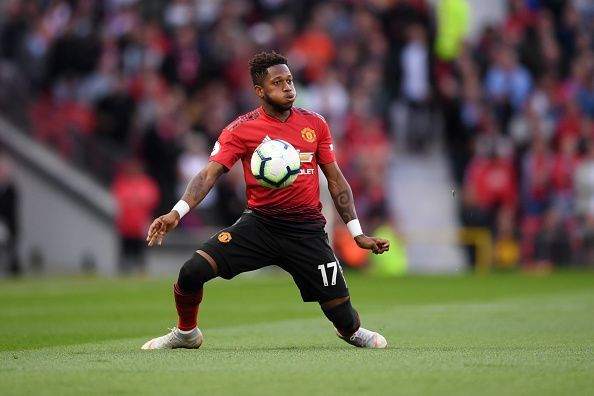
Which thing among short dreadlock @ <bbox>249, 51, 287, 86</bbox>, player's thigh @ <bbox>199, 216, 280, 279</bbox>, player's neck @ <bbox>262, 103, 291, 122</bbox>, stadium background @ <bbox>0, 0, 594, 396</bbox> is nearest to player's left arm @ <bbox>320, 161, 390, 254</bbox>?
player's neck @ <bbox>262, 103, 291, 122</bbox>

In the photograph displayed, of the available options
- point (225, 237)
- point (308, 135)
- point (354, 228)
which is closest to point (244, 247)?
point (225, 237)

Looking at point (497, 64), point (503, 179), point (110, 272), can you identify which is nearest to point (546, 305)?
point (503, 179)

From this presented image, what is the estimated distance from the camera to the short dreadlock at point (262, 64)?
10.8 meters

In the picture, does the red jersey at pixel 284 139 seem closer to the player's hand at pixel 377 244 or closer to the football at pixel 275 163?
the football at pixel 275 163

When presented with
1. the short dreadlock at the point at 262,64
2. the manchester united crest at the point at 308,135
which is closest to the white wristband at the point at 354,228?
the manchester united crest at the point at 308,135

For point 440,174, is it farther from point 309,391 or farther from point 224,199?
point 309,391

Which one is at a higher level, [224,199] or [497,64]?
[497,64]

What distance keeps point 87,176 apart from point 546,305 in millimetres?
13305

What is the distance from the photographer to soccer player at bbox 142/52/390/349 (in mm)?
10719

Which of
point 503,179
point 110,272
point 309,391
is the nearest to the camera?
point 309,391

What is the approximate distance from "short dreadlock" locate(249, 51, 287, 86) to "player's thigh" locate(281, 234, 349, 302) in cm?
129

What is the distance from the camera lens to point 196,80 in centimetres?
2780

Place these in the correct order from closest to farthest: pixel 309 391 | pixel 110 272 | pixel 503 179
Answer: pixel 309 391 → pixel 503 179 → pixel 110 272

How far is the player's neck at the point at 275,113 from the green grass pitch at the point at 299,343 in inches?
71.4
